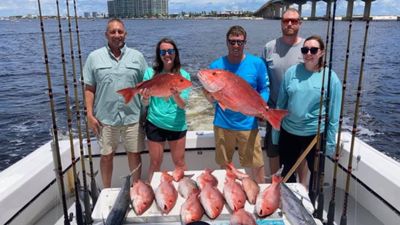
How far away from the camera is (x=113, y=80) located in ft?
12.2

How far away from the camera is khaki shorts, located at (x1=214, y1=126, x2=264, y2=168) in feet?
12.2

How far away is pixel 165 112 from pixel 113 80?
2.07 ft

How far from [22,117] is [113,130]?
855cm

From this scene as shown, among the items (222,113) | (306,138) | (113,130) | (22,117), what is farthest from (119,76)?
(22,117)

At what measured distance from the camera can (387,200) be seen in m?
3.31

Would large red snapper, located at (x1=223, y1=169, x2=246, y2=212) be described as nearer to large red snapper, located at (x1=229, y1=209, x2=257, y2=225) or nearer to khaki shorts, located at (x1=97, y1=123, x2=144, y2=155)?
large red snapper, located at (x1=229, y1=209, x2=257, y2=225)

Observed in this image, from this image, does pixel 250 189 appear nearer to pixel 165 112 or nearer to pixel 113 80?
pixel 165 112

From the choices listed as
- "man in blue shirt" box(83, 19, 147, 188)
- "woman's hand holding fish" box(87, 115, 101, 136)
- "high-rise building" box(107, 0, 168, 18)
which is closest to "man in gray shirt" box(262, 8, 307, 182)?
"man in blue shirt" box(83, 19, 147, 188)

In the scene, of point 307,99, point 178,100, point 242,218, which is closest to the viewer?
point 242,218

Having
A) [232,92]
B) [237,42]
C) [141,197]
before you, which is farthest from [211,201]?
[237,42]

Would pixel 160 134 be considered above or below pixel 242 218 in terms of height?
above

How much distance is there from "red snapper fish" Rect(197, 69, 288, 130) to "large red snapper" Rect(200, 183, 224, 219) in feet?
2.34

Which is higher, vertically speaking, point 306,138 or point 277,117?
point 277,117

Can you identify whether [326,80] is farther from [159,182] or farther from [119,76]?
[119,76]
